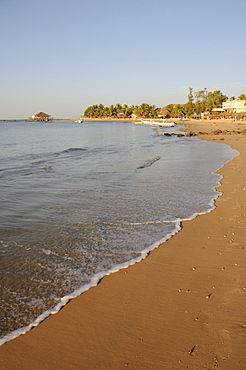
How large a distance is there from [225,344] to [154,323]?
72 centimetres

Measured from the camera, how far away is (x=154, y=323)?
3.18m

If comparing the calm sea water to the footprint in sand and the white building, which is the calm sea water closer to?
the footprint in sand

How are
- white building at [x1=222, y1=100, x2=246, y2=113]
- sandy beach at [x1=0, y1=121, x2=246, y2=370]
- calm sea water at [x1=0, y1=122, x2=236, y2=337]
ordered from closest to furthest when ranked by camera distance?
sandy beach at [x1=0, y1=121, x2=246, y2=370] < calm sea water at [x1=0, y1=122, x2=236, y2=337] < white building at [x1=222, y1=100, x2=246, y2=113]

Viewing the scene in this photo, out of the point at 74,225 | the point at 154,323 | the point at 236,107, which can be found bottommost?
the point at 154,323

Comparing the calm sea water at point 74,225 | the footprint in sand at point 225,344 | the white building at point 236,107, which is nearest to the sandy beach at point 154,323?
the footprint in sand at point 225,344

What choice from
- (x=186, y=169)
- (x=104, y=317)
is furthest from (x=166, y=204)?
(x=186, y=169)

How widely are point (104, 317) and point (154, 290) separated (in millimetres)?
805

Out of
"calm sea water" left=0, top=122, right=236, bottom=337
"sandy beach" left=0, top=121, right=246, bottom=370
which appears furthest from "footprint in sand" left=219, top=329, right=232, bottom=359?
"calm sea water" left=0, top=122, right=236, bottom=337

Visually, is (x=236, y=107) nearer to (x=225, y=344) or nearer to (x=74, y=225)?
(x=74, y=225)

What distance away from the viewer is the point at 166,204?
8.02m

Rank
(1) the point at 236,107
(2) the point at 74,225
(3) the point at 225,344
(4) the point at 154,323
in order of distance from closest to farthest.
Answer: (3) the point at 225,344 < (4) the point at 154,323 < (2) the point at 74,225 < (1) the point at 236,107

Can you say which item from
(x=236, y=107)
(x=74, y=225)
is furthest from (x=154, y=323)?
(x=236, y=107)

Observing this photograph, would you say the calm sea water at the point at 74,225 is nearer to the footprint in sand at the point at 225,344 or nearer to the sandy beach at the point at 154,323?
the sandy beach at the point at 154,323

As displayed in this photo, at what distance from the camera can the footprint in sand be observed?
2.71 meters
